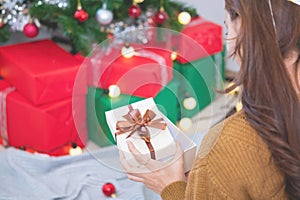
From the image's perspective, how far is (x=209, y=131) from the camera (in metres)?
0.83

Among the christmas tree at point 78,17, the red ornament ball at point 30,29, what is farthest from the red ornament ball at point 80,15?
the red ornament ball at point 30,29

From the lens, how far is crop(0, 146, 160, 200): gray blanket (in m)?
1.47

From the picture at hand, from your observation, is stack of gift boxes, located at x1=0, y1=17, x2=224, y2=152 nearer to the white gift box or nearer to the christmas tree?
the white gift box

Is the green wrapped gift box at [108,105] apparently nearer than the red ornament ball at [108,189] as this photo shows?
Yes

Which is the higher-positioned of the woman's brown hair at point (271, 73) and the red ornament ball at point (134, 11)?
the woman's brown hair at point (271, 73)

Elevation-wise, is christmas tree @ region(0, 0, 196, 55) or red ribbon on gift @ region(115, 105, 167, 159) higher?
red ribbon on gift @ region(115, 105, 167, 159)

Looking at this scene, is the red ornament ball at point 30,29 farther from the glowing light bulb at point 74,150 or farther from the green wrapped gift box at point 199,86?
the green wrapped gift box at point 199,86

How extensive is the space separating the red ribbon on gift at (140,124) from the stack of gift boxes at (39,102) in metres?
0.87

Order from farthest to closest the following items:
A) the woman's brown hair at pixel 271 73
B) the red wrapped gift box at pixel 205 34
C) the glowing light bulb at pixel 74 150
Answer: the red wrapped gift box at pixel 205 34, the glowing light bulb at pixel 74 150, the woman's brown hair at pixel 271 73

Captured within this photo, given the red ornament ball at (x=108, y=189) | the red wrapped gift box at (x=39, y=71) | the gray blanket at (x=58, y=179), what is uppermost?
the red wrapped gift box at (x=39, y=71)

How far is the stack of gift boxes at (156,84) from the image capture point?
86 cm

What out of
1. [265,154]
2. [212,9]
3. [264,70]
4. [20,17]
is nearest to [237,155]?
[265,154]

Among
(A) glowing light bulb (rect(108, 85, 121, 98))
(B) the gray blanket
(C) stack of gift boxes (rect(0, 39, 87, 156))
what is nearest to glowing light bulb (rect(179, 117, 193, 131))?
(A) glowing light bulb (rect(108, 85, 121, 98))

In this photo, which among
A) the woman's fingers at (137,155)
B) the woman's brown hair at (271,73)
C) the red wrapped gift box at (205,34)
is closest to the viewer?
the woman's brown hair at (271,73)
